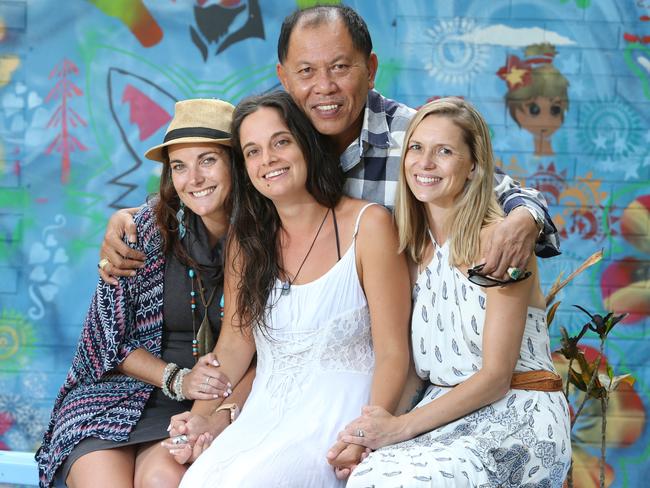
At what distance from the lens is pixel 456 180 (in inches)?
103

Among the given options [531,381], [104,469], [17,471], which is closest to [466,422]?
[531,381]

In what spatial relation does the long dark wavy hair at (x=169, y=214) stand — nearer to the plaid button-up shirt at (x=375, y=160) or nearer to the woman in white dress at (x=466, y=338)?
the plaid button-up shirt at (x=375, y=160)

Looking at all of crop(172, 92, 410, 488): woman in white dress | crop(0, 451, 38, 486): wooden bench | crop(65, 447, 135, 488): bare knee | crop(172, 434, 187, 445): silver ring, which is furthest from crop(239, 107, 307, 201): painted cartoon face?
crop(0, 451, 38, 486): wooden bench

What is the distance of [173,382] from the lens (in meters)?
2.91

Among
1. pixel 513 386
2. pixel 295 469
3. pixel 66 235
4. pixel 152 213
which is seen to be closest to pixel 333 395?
pixel 295 469

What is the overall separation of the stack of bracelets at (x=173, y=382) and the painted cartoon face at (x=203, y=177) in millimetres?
523

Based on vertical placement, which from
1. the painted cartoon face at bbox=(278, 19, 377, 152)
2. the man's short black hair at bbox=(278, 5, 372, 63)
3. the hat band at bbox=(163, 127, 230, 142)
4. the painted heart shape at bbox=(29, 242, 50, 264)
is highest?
the man's short black hair at bbox=(278, 5, 372, 63)

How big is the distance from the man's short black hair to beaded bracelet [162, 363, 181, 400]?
113 cm

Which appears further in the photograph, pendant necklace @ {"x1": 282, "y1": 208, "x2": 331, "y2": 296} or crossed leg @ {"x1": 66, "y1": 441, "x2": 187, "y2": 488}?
pendant necklace @ {"x1": 282, "y1": 208, "x2": 331, "y2": 296}

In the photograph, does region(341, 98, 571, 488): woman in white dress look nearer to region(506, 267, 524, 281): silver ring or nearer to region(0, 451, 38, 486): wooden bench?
region(506, 267, 524, 281): silver ring

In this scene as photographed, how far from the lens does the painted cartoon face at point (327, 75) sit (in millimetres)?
2947

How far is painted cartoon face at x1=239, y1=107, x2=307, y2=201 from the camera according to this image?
8.96 feet

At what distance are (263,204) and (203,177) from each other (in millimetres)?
216

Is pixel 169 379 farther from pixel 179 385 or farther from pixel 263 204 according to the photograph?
pixel 263 204
